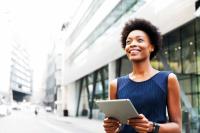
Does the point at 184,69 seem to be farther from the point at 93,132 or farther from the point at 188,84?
the point at 93,132

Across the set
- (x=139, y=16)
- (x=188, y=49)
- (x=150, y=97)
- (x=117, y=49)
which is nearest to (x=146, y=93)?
(x=150, y=97)

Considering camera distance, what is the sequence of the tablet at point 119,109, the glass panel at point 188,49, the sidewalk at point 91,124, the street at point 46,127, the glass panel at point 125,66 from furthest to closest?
the glass panel at point 125,66 → the sidewalk at point 91,124 → the street at point 46,127 → the glass panel at point 188,49 → the tablet at point 119,109

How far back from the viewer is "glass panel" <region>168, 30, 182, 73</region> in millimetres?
Answer: 24812

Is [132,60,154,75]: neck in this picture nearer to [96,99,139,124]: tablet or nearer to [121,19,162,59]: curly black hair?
[121,19,162,59]: curly black hair

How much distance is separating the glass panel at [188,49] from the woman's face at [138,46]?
20306mm

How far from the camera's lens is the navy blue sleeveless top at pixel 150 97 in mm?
2824

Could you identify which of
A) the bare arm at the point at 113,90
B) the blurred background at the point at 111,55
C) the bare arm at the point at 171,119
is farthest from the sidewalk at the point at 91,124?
the bare arm at the point at 171,119

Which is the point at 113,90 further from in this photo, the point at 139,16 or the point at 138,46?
the point at 139,16

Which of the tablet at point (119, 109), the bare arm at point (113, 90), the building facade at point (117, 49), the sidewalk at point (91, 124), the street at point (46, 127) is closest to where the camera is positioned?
the tablet at point (119, 109)

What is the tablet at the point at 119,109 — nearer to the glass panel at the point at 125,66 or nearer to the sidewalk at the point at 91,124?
the sidewalk at the point at 91,124

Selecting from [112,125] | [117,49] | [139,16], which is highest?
→ [139,16]

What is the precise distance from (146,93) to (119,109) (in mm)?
195

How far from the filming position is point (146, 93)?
9.27 ft

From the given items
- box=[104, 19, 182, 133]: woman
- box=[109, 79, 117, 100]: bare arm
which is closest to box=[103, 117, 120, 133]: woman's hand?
box=[104, 19, 182, 133]: woman
